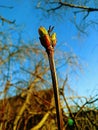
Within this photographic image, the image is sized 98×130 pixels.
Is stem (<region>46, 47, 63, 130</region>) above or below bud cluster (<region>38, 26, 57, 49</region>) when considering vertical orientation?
below

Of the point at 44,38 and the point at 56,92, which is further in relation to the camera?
the point at 44,38

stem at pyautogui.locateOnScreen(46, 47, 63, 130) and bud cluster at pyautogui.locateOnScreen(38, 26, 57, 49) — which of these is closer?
stem at pyautogui.locateOnScreen(46, 47, 63, 130)

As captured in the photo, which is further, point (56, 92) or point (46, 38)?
point (46, 38)

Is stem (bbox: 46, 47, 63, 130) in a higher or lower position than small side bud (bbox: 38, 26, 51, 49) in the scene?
lower

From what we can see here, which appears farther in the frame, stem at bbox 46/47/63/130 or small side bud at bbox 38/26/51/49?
small side bud at bbox 38/26/51/49

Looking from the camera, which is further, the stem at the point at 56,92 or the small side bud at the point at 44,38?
the small side bud at the point at 44,38

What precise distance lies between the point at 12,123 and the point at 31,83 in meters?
1.74

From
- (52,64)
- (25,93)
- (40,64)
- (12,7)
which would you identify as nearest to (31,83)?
(25,93)

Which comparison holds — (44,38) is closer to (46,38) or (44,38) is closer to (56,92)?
(46,38)

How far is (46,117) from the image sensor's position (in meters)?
12.9

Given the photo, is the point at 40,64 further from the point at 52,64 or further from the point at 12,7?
the point at 52,64

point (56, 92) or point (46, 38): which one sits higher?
point (46, 38)

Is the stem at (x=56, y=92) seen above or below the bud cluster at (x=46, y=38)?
below

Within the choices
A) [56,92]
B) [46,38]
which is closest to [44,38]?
[46,38]
